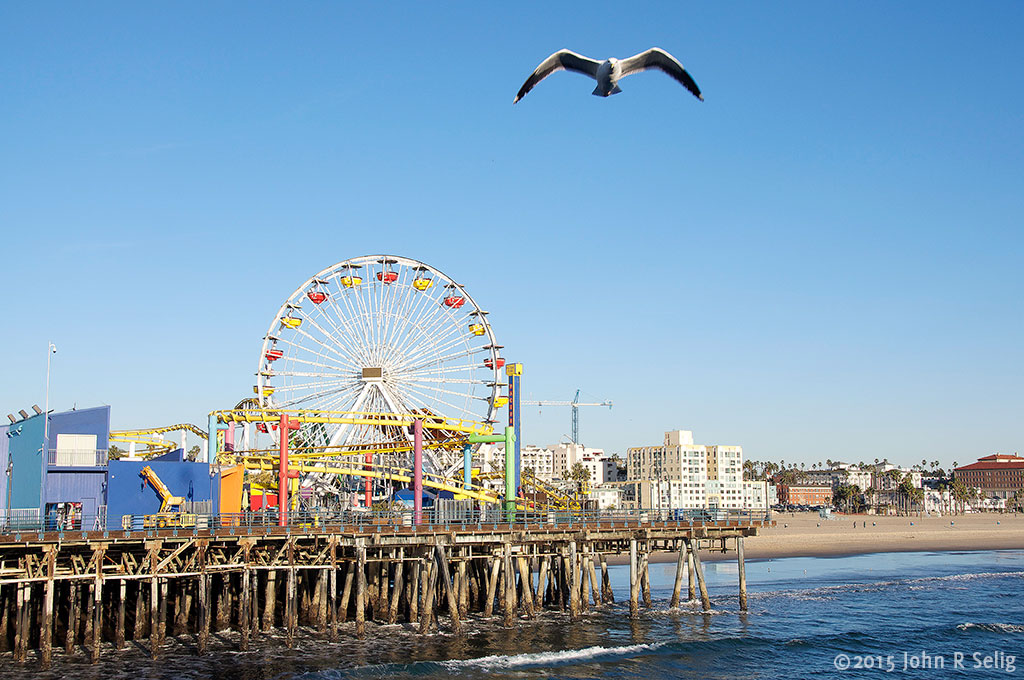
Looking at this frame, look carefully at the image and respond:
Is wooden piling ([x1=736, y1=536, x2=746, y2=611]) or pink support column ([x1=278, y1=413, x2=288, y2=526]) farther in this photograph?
wooden piling ([x1=736, y1=536, x2=746, y2=611])

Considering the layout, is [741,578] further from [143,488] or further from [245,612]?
[143,488]

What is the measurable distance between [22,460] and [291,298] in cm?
2814

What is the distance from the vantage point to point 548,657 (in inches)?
1513

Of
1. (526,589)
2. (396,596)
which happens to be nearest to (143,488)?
(396,596)

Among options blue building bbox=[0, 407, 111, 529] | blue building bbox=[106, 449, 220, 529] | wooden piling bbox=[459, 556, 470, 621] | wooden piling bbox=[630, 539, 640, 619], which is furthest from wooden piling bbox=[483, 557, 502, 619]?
blue building bbox=[0, 407, 111, 529]

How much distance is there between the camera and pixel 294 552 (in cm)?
4078

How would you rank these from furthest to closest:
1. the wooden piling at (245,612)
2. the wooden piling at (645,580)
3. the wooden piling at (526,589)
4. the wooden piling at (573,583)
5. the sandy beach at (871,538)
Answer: the sandy beach at (871,538), the wooden piling at (645,580), the wooden piling at (526,589), the wooden piling at (573,583), the wooden piling at (245,612)

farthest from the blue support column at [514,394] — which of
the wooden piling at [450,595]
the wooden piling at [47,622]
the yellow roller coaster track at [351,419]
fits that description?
the wooden piling at [47,622]

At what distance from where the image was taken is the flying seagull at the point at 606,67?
2772cm

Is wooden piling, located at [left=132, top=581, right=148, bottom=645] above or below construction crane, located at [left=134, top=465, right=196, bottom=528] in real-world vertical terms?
below

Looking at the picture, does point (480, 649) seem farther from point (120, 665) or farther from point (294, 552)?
point (120, 665)

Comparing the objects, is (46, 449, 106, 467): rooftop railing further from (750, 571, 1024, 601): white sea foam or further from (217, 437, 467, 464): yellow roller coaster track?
(750, 571, 1024, 601): white sea foam

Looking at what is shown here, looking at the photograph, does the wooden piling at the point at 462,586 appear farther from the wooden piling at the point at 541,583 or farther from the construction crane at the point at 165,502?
the construction crane at the point at 165,502

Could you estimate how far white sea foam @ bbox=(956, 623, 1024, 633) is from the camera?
4897 cm
